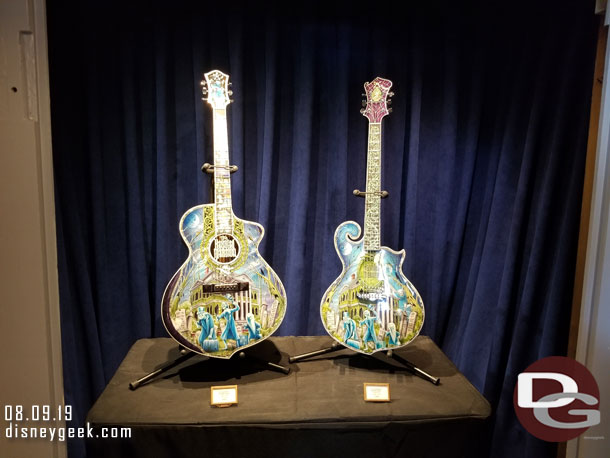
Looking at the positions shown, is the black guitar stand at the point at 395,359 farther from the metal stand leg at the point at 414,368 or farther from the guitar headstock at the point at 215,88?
the guitar headstock at the point at 215,88

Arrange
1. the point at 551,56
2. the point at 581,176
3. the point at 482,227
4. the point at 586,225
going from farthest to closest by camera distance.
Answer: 1. the point at 482,227
2. the point at 551,56
3. the point at 581,176
4. the point at 586,225

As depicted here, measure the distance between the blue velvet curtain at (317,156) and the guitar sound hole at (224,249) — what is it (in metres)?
0.30

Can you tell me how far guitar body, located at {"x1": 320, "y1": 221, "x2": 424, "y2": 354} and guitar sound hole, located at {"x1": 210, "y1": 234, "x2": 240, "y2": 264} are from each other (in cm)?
→ 33

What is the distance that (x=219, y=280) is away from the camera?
1.47 meters

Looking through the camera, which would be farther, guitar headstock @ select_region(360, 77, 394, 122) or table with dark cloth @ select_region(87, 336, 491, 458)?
guitar headstock @ select_region(360, 77, 394, 122)

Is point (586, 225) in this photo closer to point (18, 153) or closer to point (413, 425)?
point (413, 425)

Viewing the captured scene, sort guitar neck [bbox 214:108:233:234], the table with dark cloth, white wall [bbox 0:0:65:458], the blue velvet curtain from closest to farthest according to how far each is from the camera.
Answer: white wall [bbox 0:0:65:458] < the table with dark cloth < guitar neck [bbox 214:108:233:234] < the blue velvet curtain

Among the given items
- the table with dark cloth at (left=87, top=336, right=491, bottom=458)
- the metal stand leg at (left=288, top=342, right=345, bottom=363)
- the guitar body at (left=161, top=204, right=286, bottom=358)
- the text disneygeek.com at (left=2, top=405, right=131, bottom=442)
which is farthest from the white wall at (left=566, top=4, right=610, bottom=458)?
the text disneygeek.com at (left=2, top=405, right=131, bottom=442)

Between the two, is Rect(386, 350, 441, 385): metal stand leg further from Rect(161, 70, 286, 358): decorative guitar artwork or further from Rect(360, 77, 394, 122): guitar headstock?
Rect(360, 77, 394, 122): guitar headstock

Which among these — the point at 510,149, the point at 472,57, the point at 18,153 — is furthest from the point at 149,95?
the point at 510,149

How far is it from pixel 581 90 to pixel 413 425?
1.14 m

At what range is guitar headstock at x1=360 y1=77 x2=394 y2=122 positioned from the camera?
151 centimetres

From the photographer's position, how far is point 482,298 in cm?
180

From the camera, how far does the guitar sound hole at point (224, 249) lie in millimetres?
1472
